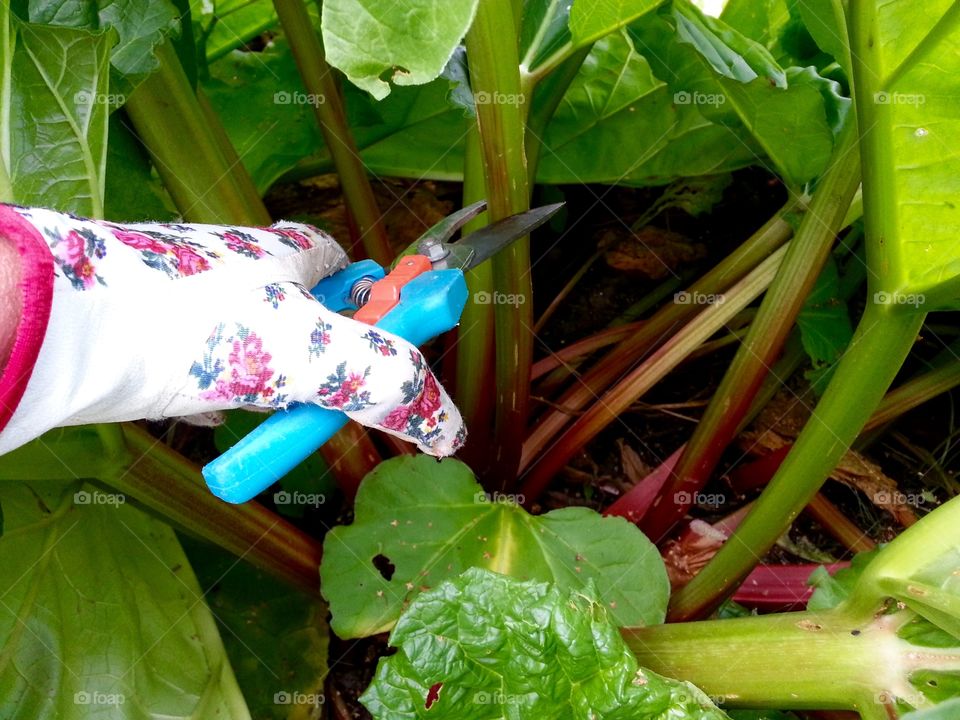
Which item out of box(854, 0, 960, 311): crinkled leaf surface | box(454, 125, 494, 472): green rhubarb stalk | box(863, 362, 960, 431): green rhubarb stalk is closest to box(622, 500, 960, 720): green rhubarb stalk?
box(854, 0, 960, 311): crinkled leaf surface

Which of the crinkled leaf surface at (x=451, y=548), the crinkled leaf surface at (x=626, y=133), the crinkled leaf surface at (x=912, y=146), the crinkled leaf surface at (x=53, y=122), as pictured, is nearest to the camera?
the crinkled leaf surface at (x=912, y=146)

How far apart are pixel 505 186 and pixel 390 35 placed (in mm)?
364

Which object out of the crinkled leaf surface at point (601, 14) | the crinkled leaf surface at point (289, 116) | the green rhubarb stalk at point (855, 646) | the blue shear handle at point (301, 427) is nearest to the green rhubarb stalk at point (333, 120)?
the crinkled leaf surface at point (289, 116)

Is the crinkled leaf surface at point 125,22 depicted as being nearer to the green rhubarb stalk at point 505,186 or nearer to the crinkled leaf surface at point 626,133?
the green rhubarb stalk at point 505,186

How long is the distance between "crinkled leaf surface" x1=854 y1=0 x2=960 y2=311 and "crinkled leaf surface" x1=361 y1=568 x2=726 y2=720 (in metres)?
0.48

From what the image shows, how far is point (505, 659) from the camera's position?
0.78 m

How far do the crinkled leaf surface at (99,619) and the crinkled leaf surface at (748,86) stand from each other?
3.08ft

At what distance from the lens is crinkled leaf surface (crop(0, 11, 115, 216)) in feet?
2.91

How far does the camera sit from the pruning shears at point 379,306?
651 mm

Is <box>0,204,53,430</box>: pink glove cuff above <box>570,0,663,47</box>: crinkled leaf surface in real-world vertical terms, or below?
below

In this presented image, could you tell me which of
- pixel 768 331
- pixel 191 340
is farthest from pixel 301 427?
pixel 768 331

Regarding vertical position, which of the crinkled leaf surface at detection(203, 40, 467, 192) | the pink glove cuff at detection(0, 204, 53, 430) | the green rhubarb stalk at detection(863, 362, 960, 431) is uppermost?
the pink glove cuff at detection(0, 204, 53, 430)

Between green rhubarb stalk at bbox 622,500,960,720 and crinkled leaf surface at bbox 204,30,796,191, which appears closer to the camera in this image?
green rhubarb stalk at bbox 622,500,960,720

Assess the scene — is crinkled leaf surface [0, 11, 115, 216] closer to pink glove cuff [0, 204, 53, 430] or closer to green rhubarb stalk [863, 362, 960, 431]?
pink glove cuff [0, 204, 53, 430]
